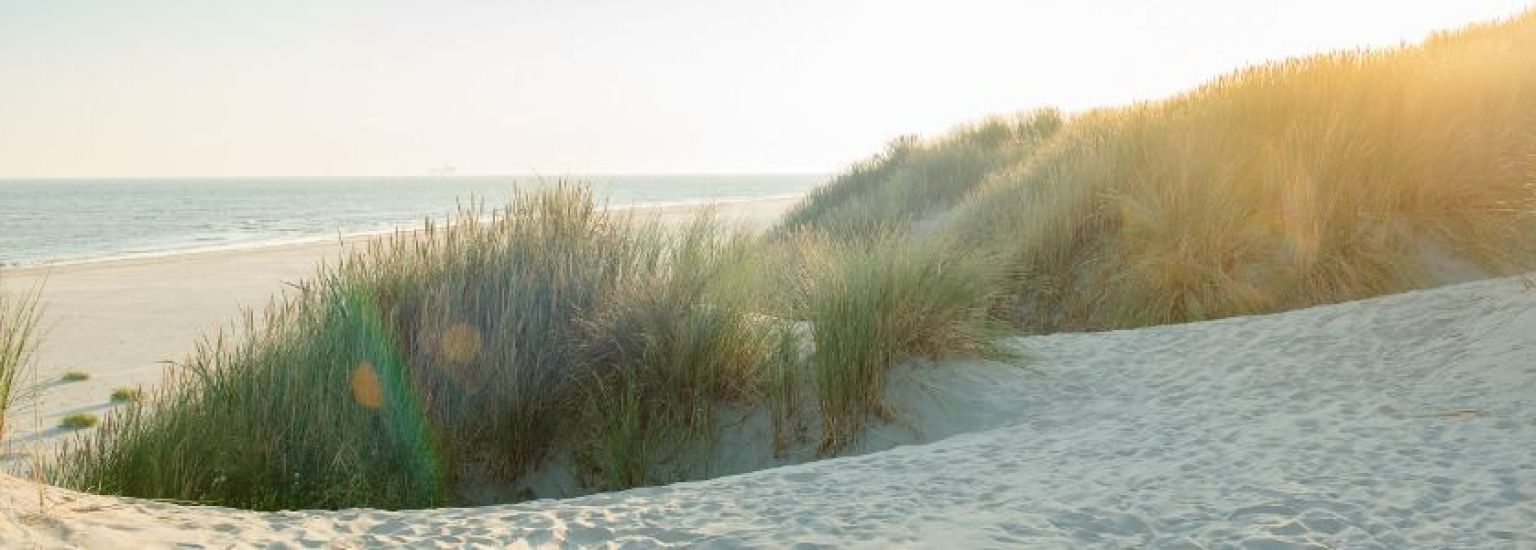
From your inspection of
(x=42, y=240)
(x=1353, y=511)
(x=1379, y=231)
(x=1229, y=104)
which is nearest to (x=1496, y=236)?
(x=1379, y=231)

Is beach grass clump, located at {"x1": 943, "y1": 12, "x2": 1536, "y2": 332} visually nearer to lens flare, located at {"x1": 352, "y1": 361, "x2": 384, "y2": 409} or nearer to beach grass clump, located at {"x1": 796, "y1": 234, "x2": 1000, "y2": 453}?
beach grass clump, located at {"x1": 796, "y1": 234, "x2": 1000, "y2": 453}

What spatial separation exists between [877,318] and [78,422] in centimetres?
584

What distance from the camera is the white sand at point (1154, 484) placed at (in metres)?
3.24

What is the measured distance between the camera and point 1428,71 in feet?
30.2

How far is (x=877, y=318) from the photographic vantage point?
233 inches

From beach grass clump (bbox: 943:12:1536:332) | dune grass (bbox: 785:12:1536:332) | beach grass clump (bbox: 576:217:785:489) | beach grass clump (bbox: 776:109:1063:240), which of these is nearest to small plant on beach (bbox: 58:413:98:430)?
beach grass clump (bbox: 576:217:785:489)

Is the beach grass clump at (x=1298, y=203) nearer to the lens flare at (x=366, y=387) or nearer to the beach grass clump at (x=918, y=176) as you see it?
the beach grass clump at (x=918, y=176)

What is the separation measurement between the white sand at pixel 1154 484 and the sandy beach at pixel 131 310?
2052 millimetres

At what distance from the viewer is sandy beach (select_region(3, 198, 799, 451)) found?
9.17m

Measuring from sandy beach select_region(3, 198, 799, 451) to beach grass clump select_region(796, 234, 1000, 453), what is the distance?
5.88 ft

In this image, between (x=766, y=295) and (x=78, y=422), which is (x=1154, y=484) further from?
(x=78, y=422)

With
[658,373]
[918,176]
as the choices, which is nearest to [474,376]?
[658,373]

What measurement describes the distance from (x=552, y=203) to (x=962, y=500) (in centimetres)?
388

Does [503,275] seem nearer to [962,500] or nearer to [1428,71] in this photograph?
[962,500]
